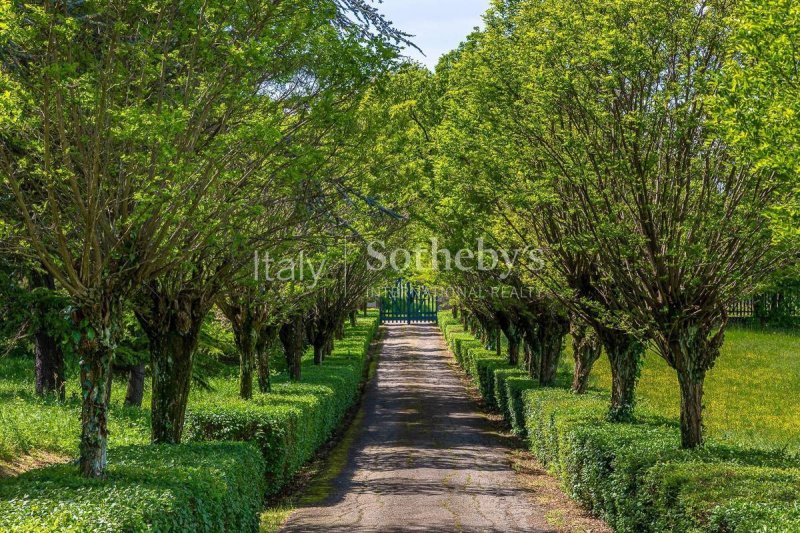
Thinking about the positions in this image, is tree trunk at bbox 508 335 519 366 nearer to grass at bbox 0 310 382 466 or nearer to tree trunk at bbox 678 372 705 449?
grass at bbox 0 310 382 466

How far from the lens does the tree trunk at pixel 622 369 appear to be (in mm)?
15491

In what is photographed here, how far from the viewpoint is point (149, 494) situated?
796cm

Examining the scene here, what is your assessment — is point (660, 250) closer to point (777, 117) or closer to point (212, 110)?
point (777, 117)

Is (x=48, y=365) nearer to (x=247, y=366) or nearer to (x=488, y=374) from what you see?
(x=247, y=366)

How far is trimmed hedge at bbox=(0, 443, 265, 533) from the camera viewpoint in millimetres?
6953

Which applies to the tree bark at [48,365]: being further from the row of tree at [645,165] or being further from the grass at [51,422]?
the row of tree at [645,165]

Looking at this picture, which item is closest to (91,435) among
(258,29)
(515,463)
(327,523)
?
(258,29)

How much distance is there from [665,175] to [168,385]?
7288mm

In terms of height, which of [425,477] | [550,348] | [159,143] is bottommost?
[425,477]

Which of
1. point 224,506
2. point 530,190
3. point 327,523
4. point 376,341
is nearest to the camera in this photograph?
point 224,506

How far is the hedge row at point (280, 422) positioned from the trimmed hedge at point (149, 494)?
3271mm

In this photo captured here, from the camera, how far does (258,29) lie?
973 cm

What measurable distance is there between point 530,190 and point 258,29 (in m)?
6.36

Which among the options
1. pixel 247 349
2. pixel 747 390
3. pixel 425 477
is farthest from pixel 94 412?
pixel 747 390
